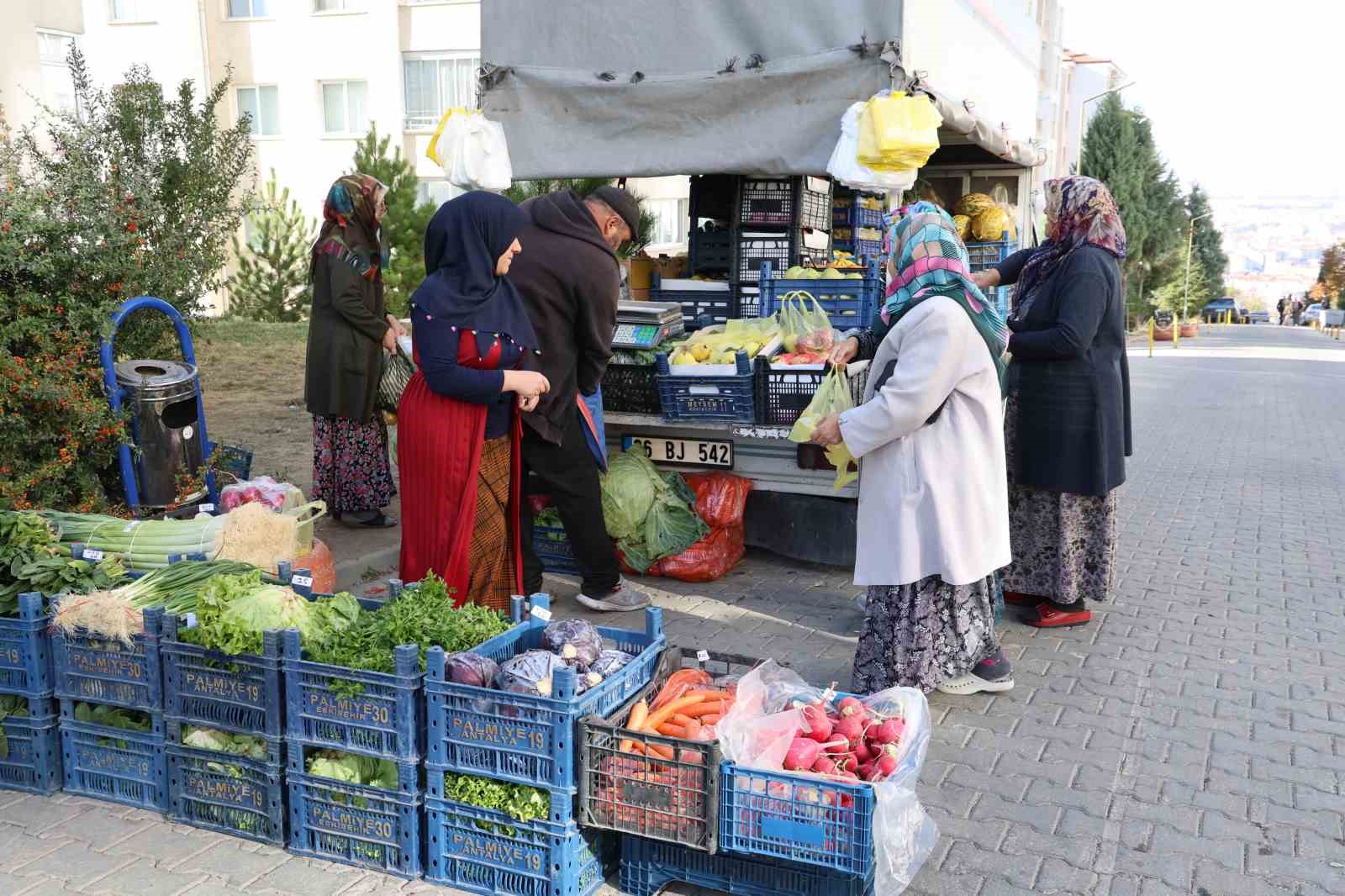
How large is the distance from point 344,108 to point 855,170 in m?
27.3

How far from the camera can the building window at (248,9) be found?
3005cm

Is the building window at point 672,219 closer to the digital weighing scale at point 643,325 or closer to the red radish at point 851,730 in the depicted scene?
the digital weighing scale at point 643,325

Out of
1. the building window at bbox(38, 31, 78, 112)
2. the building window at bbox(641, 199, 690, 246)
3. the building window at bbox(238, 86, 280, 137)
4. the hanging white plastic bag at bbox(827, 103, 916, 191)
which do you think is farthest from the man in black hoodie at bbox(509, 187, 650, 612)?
the building window at bbox(238, 86, 280, 137)

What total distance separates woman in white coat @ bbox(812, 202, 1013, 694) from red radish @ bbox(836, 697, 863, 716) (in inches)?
37.1

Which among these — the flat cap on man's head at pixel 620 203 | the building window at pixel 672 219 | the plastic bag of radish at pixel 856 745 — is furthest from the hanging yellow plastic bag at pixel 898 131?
the building window at pixel 672 219

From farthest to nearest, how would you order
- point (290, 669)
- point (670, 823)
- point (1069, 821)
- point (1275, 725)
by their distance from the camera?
point (1275, 725)
point (1069, 821)
point (290, 669)
point (670, 823)

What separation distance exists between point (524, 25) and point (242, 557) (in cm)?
388

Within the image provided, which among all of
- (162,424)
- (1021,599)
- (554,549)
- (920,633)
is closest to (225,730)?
(920,633)

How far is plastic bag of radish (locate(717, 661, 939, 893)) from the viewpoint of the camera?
293cm

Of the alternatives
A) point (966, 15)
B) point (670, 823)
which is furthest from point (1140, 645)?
point (966, 15)

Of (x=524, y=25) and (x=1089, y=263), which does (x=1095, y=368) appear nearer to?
(x=1089, y=263)

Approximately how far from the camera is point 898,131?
563 cm

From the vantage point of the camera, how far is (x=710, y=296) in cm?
770

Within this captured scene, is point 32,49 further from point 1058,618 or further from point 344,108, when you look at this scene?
point 1058,618
